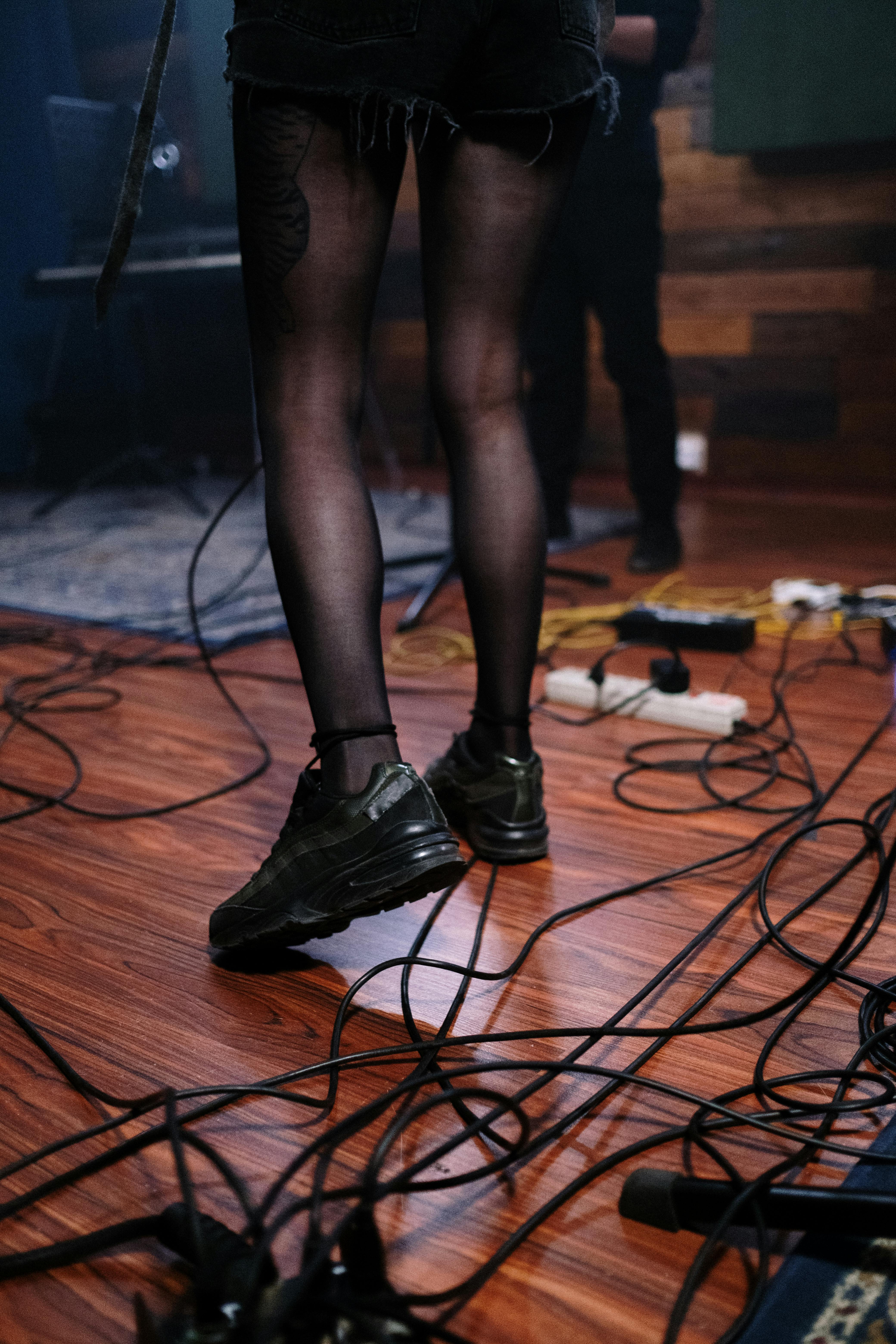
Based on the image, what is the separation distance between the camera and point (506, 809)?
1131 mm

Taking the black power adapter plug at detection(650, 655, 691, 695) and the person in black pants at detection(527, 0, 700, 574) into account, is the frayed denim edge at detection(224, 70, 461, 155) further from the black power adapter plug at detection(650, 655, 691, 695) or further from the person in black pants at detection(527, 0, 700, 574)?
the person in black pants at detection(527, 0, 700, 574)

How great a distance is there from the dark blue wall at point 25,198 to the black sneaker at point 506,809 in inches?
123

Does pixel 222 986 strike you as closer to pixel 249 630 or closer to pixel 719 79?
Result: pixel 249 630

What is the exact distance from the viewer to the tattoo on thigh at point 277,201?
Answer: 0.88 meters

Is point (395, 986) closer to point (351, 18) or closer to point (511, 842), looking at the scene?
point (511, 842)

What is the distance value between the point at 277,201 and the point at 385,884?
0.54m

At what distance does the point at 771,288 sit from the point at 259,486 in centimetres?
166

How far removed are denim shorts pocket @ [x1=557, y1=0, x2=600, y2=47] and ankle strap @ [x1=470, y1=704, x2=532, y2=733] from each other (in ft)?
1.98

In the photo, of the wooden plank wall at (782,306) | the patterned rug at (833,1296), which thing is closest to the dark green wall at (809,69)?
the wooden plank wall at (782,306)

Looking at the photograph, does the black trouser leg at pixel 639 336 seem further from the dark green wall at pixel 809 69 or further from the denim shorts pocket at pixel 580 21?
the denim shorts pocket at pixel 580 21

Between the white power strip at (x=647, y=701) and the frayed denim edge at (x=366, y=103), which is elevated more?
the frayed denim edge at (x=366, y=103)

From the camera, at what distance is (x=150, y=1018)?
2.88ft

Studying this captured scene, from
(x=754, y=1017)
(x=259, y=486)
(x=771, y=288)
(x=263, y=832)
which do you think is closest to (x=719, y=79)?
(x=771, y=288)

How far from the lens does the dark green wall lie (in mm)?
2541
